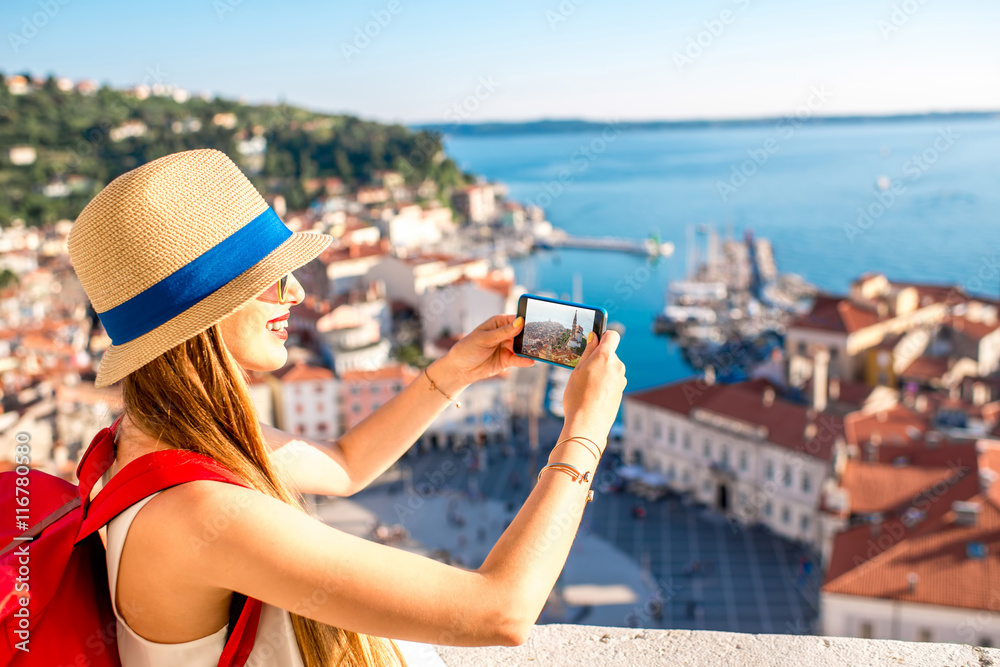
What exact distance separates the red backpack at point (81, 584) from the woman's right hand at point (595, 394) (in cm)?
41

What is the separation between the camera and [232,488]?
32.9 inches

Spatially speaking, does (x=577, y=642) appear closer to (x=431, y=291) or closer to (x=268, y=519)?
(x=268, y=519)

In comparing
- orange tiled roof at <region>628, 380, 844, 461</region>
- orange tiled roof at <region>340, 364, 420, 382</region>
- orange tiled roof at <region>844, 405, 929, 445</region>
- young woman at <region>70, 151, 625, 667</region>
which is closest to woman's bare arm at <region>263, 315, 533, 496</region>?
young woman at <region>70, 151, 625, 667</region>

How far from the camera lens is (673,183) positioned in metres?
91.3

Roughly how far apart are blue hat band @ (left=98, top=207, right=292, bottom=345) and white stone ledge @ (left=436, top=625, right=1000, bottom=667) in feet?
3.24

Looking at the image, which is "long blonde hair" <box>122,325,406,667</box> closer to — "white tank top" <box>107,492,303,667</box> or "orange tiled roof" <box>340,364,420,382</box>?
"white tank top" <box>107,492,303,667</box>

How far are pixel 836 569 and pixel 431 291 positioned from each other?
20.4m

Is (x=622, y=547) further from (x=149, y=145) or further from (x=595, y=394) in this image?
(x=149, y=145)

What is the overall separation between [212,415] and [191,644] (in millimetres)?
251

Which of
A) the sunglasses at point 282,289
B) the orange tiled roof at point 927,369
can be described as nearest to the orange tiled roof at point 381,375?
the orange tiled roof at point 927,369

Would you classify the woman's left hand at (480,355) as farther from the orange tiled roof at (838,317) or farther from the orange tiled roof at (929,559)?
the orange tiled roof at (838,317)

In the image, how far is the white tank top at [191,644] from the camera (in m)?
0.86

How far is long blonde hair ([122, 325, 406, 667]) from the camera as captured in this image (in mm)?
930

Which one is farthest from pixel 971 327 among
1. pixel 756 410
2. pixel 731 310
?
pixel 731 310
